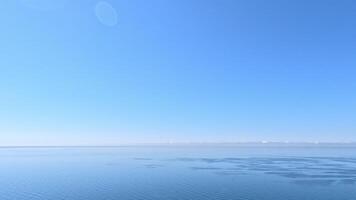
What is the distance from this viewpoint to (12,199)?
47.8m

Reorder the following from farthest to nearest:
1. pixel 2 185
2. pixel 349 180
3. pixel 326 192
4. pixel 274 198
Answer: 1. pixel 349 180
2. pixel 2 185
3. pixel 326 192
4. pixel 274 198

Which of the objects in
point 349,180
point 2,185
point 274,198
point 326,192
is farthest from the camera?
point 349,180

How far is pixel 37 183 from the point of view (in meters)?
62.7

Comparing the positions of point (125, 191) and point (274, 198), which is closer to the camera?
point (274, 198)

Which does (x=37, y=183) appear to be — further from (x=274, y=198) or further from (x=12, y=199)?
(x=274, y=198)

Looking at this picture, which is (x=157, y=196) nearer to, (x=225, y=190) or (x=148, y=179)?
(x=225, y=190)

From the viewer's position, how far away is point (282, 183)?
61000 mm

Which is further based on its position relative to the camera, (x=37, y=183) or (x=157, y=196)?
(x=37, y=183)

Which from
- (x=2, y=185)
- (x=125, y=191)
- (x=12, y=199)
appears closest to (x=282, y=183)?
(x=125, y=191)

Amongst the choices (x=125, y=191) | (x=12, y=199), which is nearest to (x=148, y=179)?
(x=125, y=191)

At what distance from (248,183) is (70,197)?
33.6 meters

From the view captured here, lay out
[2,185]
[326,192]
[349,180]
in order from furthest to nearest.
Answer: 1. [349,180]
2. [2,185]
3. [326,192]

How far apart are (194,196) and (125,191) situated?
12799 millimetres

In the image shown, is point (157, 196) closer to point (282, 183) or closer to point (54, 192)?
point (54, 192)
